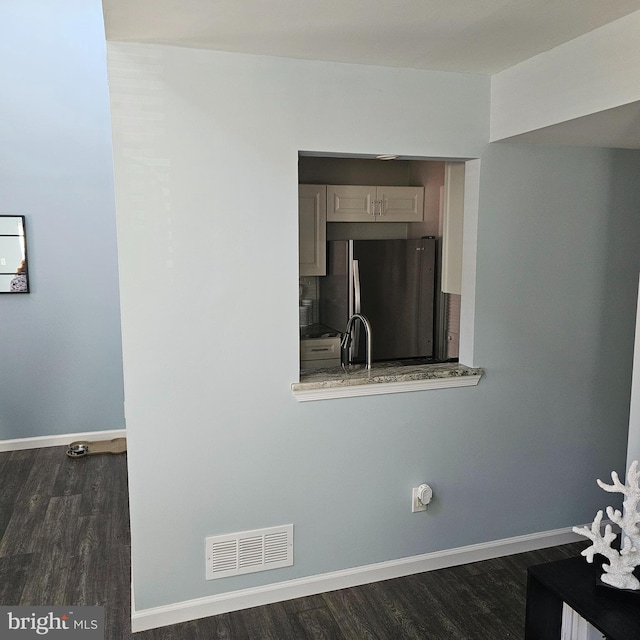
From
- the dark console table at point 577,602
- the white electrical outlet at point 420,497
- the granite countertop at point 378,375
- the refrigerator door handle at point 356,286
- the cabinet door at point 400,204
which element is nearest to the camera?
the dark console table at point 577,602

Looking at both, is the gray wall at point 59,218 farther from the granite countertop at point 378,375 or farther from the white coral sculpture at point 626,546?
the white coral sculpture at point 626,546

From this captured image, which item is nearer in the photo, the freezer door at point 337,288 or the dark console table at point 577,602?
the dark console table at point 577,602

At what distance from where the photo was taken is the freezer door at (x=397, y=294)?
11.8 ft

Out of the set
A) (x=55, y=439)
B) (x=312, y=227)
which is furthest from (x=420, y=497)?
(x=55, y=439)

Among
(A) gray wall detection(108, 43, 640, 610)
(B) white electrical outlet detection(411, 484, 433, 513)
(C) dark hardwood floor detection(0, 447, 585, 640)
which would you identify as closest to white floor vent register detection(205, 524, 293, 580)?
(A) gray wall detection(108, 43, 640, 610)

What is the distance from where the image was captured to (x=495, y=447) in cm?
301

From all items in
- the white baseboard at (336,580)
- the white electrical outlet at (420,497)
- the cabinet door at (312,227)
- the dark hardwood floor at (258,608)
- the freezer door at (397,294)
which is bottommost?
the dark hardwood floor at (258,608)

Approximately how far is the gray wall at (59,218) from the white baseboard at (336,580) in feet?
8.19

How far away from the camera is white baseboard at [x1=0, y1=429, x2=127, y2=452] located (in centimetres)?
458

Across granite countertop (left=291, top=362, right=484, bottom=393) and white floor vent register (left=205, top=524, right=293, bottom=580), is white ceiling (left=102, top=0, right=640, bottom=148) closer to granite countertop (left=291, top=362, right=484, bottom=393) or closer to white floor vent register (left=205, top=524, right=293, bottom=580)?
granite countertop (left=291, top=362, right=484, bottom=393)

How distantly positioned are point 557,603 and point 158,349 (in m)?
1.71

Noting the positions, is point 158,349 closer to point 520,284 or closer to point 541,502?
point 520,284

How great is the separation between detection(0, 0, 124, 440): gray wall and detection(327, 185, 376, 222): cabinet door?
6.08 ft

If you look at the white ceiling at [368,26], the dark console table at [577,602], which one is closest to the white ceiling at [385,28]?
the white ceiling at [368,26]
